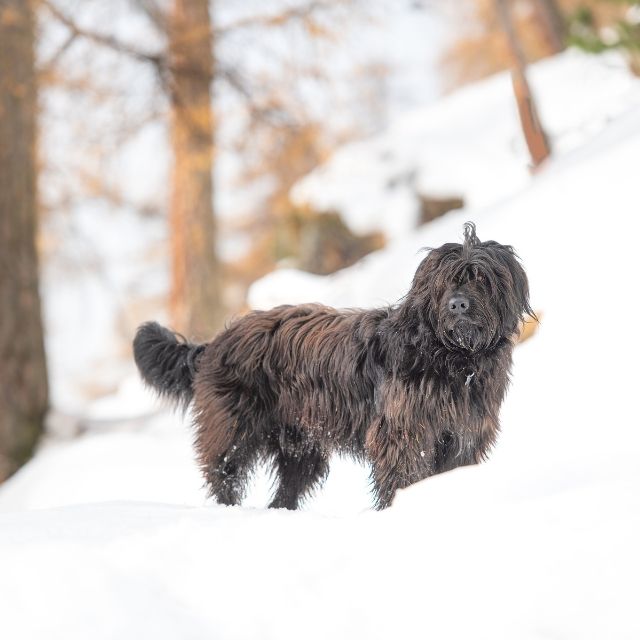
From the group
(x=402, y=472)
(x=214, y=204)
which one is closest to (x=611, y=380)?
(x=402, y=472)

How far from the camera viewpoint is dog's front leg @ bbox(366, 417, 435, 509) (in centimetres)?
415

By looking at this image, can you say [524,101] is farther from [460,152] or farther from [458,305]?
[458,305]

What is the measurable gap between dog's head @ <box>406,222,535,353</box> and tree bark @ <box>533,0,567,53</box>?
13.3m

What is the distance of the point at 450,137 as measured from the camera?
1369 cm

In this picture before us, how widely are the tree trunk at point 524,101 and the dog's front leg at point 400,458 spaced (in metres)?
7.67

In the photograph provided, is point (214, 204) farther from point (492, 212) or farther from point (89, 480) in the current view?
point (89, 480)

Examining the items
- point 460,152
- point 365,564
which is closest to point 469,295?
point 365,564

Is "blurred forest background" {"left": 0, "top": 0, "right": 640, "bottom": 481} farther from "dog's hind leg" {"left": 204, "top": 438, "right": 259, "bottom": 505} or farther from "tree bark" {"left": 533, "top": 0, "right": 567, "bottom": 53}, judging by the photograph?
"tree bark" {"left": 533, "top": 0, "right": 567, "bottom": 53}

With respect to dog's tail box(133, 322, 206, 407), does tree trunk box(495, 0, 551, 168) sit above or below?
above

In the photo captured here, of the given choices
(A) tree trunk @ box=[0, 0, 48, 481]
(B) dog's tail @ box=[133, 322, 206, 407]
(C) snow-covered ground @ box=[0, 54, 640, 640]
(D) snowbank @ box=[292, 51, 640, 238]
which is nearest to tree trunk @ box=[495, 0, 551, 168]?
(D) snowbank @ box=[292, 51, 640, 238]

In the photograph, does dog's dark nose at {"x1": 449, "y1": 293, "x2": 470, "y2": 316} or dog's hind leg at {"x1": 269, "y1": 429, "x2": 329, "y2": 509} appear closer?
dog's dark nose at {"x1": 449, "y1": 293, "x2": 470, "y2": 316}

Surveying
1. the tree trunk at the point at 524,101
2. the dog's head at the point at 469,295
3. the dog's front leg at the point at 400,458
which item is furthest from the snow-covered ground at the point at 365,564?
the tree trunk at the point at 524,101

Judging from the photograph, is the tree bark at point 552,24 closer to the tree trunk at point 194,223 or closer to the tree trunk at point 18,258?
the tree trunk at point 194,223

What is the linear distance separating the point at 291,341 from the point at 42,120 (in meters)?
6.92
